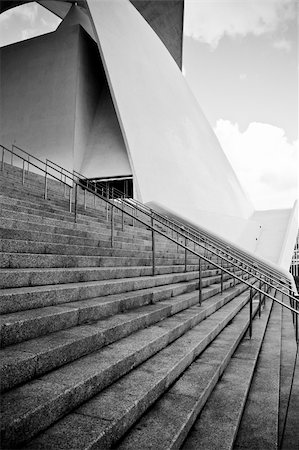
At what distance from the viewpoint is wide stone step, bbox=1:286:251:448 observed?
124cm

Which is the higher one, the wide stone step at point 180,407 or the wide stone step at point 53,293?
the wide stone step at point 53,293

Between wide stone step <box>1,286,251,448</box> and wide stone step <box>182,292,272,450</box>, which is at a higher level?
wide stone step <box>1,286,251,448</box>

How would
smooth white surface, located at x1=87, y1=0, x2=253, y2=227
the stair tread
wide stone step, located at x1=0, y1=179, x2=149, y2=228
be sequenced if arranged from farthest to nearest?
smooth white surface, located at x1=87, y1=0, x2=253, y2=227, wide stone step, located at x1=0, y1=179, x2=149, y2=228, the stair tread

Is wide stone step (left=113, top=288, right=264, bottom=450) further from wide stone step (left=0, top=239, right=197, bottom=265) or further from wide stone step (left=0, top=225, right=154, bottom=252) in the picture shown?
wide stone step (left=0, top=225, right=154, bottom=252)

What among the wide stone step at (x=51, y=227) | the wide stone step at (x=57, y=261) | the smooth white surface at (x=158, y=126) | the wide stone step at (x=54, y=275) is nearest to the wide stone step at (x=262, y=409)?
the wide stone step at (x=54, y=275)

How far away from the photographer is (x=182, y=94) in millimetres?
16891

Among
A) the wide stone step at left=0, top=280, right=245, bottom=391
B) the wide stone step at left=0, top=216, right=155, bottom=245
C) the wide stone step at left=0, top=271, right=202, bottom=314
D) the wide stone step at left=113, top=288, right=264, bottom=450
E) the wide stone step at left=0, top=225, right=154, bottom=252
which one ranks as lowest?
the wide stone step at left=113, top=288, right=264, bottom=450

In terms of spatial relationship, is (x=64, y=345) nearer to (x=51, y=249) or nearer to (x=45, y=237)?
(x=51, y=249)

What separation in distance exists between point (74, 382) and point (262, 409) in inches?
53.9

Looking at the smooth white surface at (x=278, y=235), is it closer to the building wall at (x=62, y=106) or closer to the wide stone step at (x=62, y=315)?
the building wall at (x=62, y=106)

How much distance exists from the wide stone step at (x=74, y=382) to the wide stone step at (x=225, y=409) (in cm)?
30

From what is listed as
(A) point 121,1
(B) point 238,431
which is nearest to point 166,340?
(B) point 238,431

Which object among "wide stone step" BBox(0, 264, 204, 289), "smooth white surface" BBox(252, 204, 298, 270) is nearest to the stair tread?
"wide stone step" BBox(0, 264, 204, 289)

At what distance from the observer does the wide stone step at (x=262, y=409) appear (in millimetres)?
1817
